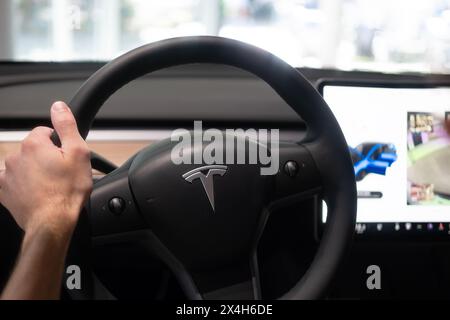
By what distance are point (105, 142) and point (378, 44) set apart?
3479mm

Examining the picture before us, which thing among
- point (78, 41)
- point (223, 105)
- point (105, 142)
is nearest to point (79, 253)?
point (105, 142)

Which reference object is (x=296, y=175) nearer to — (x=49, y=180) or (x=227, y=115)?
(x=49, y=180)

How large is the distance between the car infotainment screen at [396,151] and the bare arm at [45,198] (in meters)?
0.49

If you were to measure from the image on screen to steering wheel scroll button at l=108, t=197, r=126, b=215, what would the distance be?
417mm

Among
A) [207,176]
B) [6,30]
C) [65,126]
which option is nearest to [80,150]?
[65,126]

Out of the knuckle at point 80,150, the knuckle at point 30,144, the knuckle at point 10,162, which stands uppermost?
the knuckle at point 30,144

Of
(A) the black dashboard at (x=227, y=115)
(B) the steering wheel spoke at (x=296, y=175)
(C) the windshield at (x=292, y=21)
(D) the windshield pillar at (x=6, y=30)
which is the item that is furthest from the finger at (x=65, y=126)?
(C) the windshield at (x=292, y=21)

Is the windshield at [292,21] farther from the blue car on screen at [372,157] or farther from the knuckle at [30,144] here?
the knuckle at [30,144]

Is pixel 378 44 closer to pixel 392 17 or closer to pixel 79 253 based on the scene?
pixel 392 17

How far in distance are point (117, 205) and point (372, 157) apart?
0.46 metres

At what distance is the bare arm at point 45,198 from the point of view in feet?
1.94

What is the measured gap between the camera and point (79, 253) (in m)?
0.76

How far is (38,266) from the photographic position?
0.59m

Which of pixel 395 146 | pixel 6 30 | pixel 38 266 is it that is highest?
pixel 6 30
